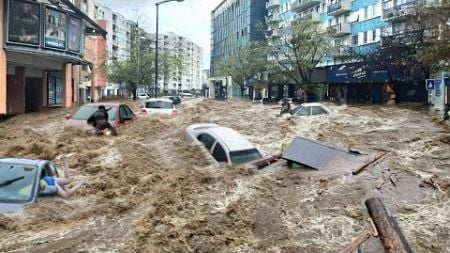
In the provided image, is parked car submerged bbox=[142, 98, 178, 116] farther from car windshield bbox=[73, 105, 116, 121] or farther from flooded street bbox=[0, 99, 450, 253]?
flooded street bbox=[0, 99, 450, 253]

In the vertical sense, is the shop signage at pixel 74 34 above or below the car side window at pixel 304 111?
above

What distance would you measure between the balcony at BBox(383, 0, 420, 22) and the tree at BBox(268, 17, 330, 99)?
19.0 feet

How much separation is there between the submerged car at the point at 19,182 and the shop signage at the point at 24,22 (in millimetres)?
18282

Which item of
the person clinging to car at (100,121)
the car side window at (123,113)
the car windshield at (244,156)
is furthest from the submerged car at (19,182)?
the car side window at (123,113)

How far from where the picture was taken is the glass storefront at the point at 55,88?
3572 cm

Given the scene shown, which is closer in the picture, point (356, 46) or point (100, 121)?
point (100, 121)

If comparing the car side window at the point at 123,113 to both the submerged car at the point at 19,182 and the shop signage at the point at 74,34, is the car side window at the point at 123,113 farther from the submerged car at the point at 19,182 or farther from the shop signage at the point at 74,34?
the shop signage at the point at 74,34

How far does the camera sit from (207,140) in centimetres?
1222

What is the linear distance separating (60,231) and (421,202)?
5628 millimetres

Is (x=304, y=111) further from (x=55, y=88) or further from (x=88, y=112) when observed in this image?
(x=55, y=88)

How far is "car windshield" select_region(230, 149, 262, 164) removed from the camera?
1113cm

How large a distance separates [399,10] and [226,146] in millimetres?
35737

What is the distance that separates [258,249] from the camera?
666cm

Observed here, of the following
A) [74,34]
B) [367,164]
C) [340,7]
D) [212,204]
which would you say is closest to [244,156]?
[367,164]
